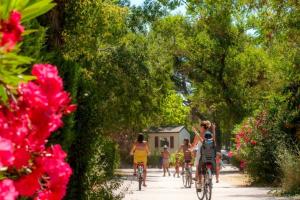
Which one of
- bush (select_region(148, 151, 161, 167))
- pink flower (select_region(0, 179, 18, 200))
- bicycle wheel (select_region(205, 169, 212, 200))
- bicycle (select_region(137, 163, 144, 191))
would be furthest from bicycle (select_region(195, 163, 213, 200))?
bush (select_region(148, 151, 161, 167))

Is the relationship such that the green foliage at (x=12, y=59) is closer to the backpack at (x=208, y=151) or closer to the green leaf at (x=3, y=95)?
the green leaf at (x=3, y=95)

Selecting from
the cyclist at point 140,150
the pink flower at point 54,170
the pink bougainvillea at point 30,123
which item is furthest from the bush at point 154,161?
the pink bougainvillea at point 30,123

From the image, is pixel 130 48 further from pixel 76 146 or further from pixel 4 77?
pixel 4 77

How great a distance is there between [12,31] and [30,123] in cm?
36

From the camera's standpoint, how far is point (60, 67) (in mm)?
Result: 9234

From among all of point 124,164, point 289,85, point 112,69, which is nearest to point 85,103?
point 289,85

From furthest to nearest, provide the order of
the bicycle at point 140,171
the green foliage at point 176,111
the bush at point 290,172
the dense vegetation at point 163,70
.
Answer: the green foliage at point 176,111 < the bicycle at point 140,171 < the bush at point 290,172 < the dense vegetation at point 163,70

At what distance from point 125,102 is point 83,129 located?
25300 mm

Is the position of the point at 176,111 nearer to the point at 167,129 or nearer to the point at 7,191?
the point at 167,129

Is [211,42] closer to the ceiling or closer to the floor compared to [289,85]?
closer to the ceiling

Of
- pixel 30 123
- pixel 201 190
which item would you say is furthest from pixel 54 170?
pixel 201 190

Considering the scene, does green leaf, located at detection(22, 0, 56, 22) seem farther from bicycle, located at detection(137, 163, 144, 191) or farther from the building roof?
the building roof

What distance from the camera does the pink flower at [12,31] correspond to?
2277 millimetres

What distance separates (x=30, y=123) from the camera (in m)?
2.47
